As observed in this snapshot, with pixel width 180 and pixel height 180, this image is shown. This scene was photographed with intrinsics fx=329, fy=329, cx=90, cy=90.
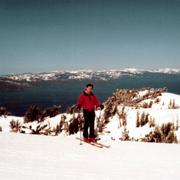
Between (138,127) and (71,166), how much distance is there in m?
7.87

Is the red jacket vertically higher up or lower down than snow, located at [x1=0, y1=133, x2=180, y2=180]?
higher up

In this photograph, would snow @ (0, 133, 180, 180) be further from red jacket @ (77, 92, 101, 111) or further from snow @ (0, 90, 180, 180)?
red jacket @ (77, 92, 101, 111)

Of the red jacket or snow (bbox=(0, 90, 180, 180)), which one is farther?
the red jacket

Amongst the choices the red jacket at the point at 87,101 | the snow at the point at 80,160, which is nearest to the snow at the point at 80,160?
the snow at the point at 80,160

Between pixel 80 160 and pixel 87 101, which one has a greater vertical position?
pixel 87 101

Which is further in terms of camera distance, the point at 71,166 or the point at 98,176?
the point at 71,166

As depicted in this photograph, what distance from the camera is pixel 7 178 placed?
4.96 m

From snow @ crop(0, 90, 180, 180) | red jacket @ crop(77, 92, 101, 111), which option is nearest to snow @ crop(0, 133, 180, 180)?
snow @ crop(0, 90, 180, 180)

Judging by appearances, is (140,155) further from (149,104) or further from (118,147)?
(149,104)

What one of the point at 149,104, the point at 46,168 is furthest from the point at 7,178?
the point at 149,104

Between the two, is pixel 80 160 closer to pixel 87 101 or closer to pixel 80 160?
pixel 80 160

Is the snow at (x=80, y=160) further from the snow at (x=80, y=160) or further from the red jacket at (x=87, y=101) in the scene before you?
the red jacket at (x=87, y=101)

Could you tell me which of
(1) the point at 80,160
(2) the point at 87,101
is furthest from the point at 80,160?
(2) the point at 87,101

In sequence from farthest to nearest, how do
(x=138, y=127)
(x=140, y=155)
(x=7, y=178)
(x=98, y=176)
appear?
(x=138, y=127) → (x=140, y=155) → (x=98, y=176) → (x=7, y=178)
